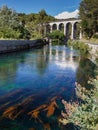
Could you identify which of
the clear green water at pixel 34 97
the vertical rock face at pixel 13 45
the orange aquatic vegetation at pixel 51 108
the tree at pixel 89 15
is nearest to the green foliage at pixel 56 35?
the tree at pixel 89 15

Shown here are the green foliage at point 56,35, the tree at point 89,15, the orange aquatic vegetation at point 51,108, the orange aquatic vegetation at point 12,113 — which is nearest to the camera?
the orange aquatic vegetation at point 12,113

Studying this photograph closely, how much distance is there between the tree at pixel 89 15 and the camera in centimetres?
6406

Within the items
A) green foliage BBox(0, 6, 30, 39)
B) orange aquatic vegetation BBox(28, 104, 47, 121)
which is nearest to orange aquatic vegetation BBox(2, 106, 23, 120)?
orange aquatic vegetation BBox(28, 104, 47, 121)

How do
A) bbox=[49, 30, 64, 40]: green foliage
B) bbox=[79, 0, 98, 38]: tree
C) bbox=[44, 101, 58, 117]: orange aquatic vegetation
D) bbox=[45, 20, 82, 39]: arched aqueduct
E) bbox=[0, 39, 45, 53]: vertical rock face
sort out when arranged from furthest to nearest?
bbox=[45, 20, 82, 39]: arched aqueduct < bbox=[49, 30, 64, 40]: green foliage < bbox=[79, 0, 98, 38]: tree < bbox=[0, 39, 45, 53]: vertical rock face < bbox=[44, 101, 58, 117]: orange aquatic vegetation

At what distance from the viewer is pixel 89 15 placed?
66250 millimetres

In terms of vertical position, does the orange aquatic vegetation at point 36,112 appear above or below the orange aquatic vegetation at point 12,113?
below

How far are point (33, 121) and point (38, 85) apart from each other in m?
7.72

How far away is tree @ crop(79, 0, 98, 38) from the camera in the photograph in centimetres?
6406

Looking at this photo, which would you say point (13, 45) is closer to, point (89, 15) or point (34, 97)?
point (89, 15)

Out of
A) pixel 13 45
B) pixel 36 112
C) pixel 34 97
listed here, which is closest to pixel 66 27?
pixel 13 45

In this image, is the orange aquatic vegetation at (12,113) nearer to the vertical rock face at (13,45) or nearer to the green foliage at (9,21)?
the vertical rock face at (13,45)

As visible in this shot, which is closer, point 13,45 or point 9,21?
point 13,45

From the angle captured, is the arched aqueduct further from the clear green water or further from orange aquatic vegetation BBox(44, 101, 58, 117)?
orange aquatic vegetation BBox(44, 101, 58, 117)

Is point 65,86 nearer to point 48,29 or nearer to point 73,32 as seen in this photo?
point 73,32
